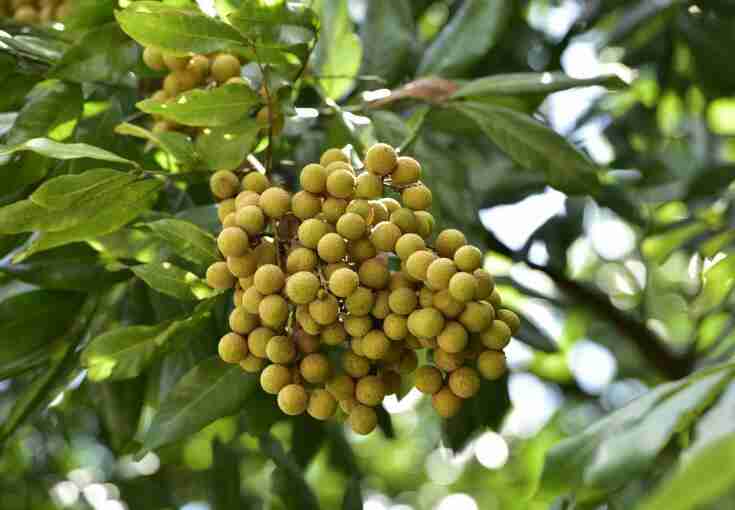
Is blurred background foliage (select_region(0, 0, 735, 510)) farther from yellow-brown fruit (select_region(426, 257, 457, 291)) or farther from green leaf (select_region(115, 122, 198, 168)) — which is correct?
yellow-brown fruit (select_region(426, 257, 457, 291))

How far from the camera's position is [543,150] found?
1388mm

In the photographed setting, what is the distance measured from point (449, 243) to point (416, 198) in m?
0.08

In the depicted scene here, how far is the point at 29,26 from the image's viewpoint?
162 centimetres

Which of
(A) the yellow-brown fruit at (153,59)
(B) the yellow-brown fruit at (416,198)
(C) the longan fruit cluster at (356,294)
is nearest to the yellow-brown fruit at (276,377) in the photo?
(C) the longan fruit cluster at (356,294)

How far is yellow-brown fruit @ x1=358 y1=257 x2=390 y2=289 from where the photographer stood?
1.00 metres

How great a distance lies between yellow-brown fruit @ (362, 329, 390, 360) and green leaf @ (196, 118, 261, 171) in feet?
0.98

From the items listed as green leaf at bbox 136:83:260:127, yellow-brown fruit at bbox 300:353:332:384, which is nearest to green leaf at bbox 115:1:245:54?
green leaf at bbox 136:83:260:127

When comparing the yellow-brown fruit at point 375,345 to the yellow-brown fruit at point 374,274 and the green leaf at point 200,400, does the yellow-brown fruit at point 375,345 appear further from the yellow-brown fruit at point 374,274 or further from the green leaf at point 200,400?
the green leaf at point 200,400

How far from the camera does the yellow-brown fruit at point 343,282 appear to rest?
3.18 feet

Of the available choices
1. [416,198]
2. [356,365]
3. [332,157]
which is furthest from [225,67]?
[356,365]

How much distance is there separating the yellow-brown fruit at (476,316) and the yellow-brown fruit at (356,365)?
0.11m

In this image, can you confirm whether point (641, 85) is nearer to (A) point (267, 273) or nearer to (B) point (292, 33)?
(B) point (292, 33)

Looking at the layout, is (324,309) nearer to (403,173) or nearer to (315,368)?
(315,368)

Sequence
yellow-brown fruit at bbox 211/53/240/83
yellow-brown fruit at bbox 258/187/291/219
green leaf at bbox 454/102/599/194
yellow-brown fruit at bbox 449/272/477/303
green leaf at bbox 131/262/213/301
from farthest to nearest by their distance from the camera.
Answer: green leaf at bbox 454/102/599/194 → yellow-brown fruit at bbox 211/53/240/83 → green leaf at bbox 131/262/213/301 → yellow-brown fruit at bbox 258/187/291/219 → yellow-brown fruit at bbox 449/272/477/303
